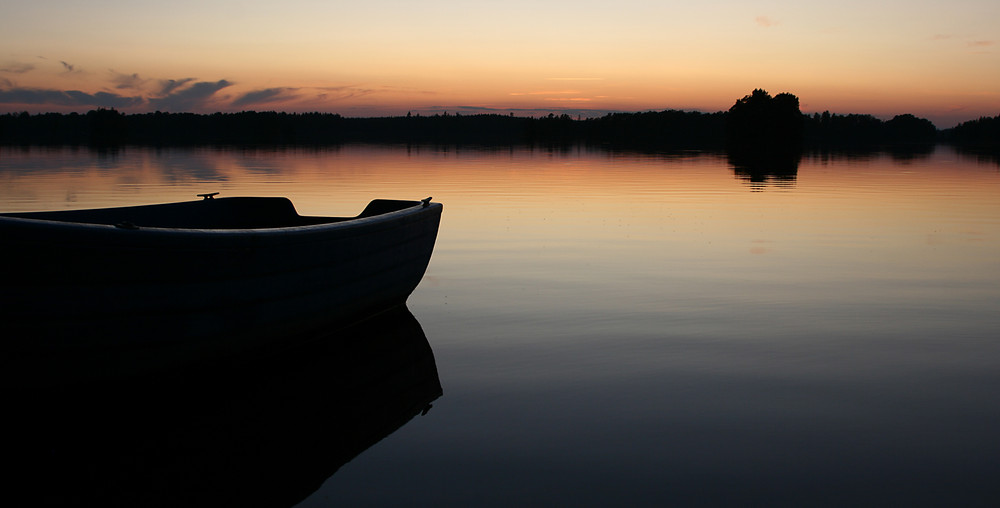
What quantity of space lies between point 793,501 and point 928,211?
18.9 metres

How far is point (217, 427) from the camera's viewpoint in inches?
225

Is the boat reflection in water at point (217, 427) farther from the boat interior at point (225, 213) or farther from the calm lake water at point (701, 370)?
the boat interior at point (225, 213)

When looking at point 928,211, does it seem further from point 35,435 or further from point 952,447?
point 35,435

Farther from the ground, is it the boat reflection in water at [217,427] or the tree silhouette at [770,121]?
the tree silhouette at [770,121]

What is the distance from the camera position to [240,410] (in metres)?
6.05

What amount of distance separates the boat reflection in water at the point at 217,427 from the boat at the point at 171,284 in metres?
0.34

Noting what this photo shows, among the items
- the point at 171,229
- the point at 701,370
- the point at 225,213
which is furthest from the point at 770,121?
the point at 171,229

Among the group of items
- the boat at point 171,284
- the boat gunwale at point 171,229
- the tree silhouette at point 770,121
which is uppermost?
the tree silhouette at point 770,121

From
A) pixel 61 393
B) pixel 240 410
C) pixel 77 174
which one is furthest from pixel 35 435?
pixel 77 174

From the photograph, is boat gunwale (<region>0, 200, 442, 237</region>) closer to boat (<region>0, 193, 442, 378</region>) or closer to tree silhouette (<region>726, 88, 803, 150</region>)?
boat (<region>0, 193, 442, 378</region>)

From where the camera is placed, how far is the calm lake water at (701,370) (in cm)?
474

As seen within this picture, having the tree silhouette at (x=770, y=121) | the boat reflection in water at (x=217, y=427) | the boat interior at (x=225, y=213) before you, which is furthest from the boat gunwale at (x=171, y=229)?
the tree silhouette at (x=770, y=121)

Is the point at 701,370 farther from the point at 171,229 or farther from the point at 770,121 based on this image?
the point at 770,121

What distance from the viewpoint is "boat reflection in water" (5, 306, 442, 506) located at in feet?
15.6
